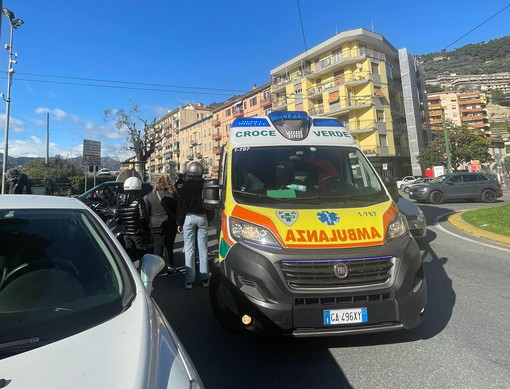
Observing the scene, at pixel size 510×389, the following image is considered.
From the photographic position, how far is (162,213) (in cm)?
539

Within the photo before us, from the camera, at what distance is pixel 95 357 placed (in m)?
1.33

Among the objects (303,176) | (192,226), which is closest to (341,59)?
(192,226)

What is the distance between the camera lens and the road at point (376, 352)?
8.06ft

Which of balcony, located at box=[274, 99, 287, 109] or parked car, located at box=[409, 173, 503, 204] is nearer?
parked car, located at box=[409, 173, 503, 204]

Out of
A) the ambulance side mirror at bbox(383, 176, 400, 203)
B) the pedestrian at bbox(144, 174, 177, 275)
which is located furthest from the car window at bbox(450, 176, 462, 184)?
the pedestrian at bbox(144, 174, 177, 275)

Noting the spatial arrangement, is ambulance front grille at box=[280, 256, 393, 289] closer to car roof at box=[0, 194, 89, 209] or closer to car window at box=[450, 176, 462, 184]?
car roof at box=[0, 194, 89, 209]

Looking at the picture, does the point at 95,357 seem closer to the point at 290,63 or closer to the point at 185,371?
the point at 185,371

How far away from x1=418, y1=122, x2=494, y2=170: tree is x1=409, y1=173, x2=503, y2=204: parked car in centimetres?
2656

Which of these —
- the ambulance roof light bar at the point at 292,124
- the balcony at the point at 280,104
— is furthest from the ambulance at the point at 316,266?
the balcony at the point at 280,104

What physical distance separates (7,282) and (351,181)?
3407 mm

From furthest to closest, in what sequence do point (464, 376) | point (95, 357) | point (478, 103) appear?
point (478, 103) → point (464, 376) → point (95, 357)

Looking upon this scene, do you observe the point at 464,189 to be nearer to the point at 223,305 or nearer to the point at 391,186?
the point at 391,186

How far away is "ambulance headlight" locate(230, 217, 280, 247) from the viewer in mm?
2799

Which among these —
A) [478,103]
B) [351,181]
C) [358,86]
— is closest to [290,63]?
[358,86]
